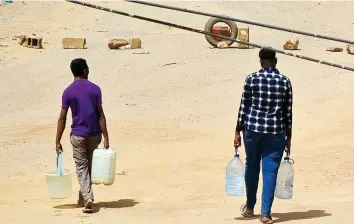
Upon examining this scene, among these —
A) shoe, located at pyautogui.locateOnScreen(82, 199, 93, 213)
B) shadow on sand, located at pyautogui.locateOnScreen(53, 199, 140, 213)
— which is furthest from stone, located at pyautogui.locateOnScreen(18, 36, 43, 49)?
shoe, located at pyautogui.locateOnScreen(82, 199, 93, 213)

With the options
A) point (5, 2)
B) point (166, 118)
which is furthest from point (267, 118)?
point (5, 2)

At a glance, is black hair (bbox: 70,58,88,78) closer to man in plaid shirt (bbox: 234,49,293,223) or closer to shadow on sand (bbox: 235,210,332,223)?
man in plaid shirt (bbox: 234,49,293,223)

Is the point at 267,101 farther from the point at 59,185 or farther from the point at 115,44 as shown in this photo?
the point at 115,44

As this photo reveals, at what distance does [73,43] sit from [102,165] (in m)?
15.8

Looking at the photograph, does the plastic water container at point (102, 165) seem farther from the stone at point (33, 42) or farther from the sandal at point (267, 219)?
the stone at point (33, 42)

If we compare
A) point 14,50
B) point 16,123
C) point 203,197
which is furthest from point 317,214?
point 14,50

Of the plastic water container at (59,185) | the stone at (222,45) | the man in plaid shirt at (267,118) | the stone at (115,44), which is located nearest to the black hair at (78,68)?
the plastic water container at (59,185)

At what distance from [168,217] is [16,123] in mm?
8594

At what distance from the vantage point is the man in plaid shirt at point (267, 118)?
6883 mm

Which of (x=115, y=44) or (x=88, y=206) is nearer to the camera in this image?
(x=88, y=206)

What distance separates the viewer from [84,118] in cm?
790

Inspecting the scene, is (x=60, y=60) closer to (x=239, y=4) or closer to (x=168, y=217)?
(x=239, y=4)

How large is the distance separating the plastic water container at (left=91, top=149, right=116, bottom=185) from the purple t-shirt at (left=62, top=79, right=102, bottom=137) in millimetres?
214

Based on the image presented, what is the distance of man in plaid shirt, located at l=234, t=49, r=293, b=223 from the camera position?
6.88 metres
